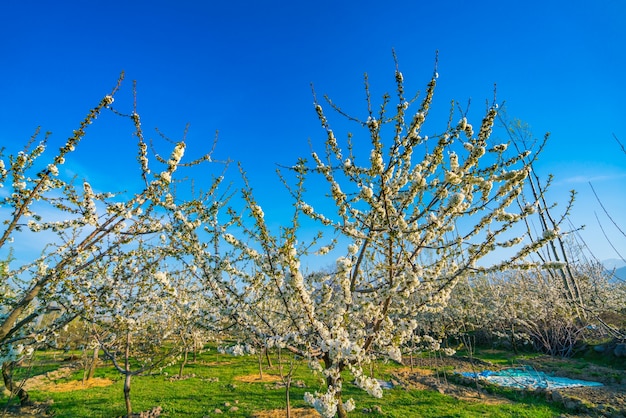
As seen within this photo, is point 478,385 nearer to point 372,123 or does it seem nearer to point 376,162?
point 376,162

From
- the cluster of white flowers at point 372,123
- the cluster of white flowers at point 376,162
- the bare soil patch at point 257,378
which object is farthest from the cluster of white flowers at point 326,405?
the bare soil patch at point 257,378

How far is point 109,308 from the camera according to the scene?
273 inches

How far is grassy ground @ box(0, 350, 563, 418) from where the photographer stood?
9.35 metres

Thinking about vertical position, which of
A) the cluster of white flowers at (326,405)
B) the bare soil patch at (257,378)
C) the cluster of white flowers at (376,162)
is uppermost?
the cluster of white flowers at (376,162)

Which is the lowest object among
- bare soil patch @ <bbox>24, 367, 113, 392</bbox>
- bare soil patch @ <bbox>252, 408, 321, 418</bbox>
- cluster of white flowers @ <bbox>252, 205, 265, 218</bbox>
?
bare soil patch @ <bbox>252, 408, 321, 418</bbox>

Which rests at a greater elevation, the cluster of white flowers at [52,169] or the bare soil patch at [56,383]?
the cluster of white flowers at [52,169]

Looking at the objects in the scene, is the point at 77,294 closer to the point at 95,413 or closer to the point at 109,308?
the point at 109,308

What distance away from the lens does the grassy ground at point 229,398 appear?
9.35 metres

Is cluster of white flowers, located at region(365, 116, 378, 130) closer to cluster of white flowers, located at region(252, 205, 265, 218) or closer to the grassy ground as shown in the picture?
cluster of white flowers, located at region(252, 205, 265, 218)

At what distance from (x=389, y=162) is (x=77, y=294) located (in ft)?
20.8

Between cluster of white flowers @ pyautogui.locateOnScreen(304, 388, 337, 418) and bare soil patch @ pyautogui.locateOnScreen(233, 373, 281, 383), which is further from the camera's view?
bare soil patch @ pyautogui.locateOnScreen(233, 373, 281, 383)

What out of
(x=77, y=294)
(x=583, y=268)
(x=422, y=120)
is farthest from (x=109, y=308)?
(x=583, y=268)

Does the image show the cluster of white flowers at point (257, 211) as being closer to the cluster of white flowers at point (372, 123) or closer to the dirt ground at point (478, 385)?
the cluster of white flowers at point (372, 123)

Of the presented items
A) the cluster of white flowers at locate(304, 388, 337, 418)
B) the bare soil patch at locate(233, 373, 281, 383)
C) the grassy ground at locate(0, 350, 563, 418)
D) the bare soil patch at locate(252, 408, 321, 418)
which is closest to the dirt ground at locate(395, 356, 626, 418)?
the grassy ground at locate(0, 350, 563, 418)
